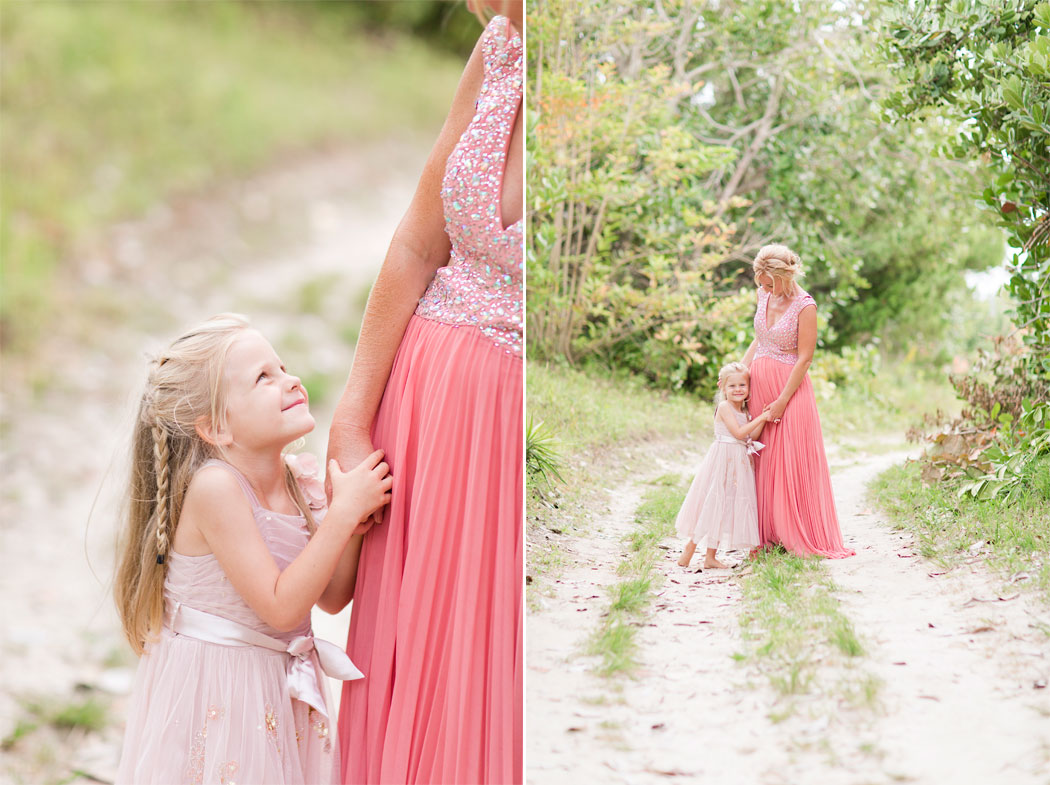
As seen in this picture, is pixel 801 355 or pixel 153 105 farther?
pixel 153 105

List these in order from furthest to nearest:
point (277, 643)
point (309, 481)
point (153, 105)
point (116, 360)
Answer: point (153, 105) → point (116, 360) → point (309, 481) → point (277, 643)

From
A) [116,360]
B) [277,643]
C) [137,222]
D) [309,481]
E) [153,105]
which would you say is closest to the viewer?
[277,643]

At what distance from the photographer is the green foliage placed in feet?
3.70

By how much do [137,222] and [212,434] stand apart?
3719mm

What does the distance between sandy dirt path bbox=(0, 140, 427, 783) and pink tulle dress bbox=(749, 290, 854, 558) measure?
870 millimetres

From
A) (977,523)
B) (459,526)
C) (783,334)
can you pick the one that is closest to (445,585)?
(459,526)

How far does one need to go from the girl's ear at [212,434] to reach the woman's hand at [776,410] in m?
0.74

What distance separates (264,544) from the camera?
3.95 feet

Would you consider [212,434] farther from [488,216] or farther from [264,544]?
[488,216]

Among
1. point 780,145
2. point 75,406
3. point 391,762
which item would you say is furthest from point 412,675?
point 75,406

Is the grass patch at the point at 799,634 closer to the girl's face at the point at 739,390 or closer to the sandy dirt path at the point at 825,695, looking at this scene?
the sandy dirt path at the point at 825,695

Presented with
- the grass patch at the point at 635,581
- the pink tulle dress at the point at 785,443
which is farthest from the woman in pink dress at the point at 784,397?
the grass patch at the point at 635,581

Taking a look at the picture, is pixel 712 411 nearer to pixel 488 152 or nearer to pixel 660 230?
pixel 660 230

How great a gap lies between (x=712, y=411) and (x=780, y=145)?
0.38 m
